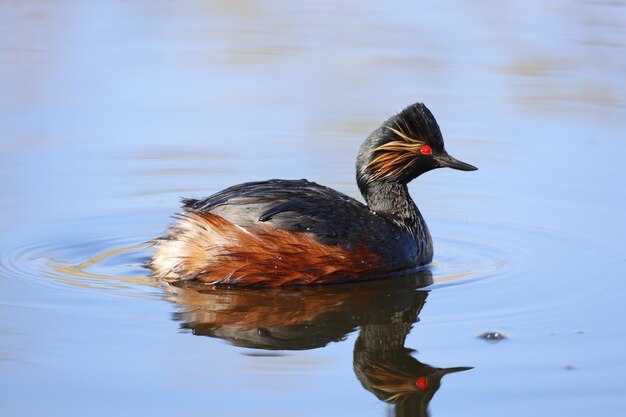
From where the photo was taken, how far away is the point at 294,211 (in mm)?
7324

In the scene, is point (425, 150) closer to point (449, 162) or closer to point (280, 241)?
point (449, 162)

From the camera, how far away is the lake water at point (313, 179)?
5551mm

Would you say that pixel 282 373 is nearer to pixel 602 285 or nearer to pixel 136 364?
pixel 136 364

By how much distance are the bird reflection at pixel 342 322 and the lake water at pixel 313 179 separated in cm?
2

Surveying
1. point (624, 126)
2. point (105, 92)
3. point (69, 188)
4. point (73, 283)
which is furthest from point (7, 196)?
point (624, 126)

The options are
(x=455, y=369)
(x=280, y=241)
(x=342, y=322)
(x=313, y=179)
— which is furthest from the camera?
(x=313, y=179)

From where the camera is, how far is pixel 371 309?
22.5ft

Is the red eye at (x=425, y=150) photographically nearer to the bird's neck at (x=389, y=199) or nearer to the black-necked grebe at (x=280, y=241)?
the bird's neck at (x=389, y=199)

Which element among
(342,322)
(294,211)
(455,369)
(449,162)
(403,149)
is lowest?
(455,369)

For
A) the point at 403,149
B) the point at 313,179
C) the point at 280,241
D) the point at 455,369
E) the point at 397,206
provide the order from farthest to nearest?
the point at 313,179, the point at 397,206, the point at 403,149, the point at 280,241, the point at 455,369

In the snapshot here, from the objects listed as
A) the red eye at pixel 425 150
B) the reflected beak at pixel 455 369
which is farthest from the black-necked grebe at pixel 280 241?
the reflected beak at pixel 455 369

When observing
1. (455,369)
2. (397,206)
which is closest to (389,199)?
(397,206)

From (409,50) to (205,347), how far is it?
814 centimetres

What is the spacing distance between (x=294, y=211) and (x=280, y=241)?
214mm
